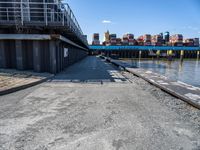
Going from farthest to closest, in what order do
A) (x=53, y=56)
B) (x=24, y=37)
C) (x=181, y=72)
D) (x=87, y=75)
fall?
(x=181, y=72) → (x=87, y=75) → (x=53, y=56) → (x=24, y=37)

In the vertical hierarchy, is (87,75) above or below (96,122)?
above

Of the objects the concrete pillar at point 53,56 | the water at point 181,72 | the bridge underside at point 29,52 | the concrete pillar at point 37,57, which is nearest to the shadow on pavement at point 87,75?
the concrete pillar at point 53,56

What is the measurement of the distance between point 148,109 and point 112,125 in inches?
64.7

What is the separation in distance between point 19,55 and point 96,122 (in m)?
8.90

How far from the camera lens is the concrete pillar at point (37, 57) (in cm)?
1080

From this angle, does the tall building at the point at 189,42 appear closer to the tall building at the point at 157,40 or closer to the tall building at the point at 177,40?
the tall building at the point at 177,40

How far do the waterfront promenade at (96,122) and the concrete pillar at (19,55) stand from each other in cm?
515

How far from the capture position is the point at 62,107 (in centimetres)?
510

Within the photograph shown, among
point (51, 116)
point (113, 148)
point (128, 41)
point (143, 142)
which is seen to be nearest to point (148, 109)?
point (143, 142)

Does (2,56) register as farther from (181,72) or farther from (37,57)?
(181,72)

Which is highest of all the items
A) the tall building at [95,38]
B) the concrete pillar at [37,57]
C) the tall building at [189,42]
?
the tall building at [95,38]

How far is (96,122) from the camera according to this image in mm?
4059

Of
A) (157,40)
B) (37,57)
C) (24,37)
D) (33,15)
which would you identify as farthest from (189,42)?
(24,37)

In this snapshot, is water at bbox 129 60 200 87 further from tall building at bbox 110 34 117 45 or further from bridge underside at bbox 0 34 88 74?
tall building at bbox 110 34 117 45
